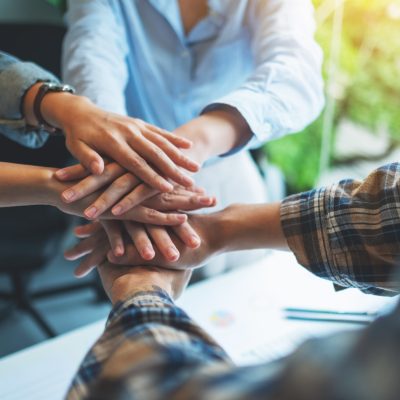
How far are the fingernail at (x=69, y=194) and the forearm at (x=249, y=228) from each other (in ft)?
0.88

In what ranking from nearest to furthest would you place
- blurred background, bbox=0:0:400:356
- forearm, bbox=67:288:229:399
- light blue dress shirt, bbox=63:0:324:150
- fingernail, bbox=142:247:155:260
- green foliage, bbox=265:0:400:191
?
forearm, bbox=67:288:229:399, fingernail, bbox=142:247:155:260, light blue dress shirt, bbox=63:0:324:150, blurred background, bbox=0:0:400:356, green foliage, bbox=265:0:400:191

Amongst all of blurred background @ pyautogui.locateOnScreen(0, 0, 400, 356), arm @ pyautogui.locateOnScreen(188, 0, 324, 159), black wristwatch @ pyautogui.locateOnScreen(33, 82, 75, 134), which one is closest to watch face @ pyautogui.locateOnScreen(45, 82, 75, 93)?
black wristwatch @ pyautogui.locateOnScreen(33, 82, 75, 134)

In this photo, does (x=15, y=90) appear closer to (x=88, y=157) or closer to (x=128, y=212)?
(x=88, y=157)

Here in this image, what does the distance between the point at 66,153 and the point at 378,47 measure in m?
1.39

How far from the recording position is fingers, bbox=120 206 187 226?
40.3 inches

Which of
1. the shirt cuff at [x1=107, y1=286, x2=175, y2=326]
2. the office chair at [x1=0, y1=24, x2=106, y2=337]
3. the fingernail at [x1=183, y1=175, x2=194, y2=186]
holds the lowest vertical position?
the office chair at [x1=0, y1=24, x2=106, y2=337]

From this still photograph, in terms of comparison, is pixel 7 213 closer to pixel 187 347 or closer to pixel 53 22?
pixel 53 22

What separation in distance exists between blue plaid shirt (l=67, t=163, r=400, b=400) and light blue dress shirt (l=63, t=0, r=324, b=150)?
30 centimetres

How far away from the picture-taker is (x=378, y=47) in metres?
2.39

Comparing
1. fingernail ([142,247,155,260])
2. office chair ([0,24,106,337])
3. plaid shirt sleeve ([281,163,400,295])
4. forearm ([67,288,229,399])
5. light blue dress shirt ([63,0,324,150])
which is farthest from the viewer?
office chair ([0,24,106,337])

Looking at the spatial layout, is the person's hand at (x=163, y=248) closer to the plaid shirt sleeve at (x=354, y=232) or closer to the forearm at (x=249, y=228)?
the forearm at (x=249, y=228)

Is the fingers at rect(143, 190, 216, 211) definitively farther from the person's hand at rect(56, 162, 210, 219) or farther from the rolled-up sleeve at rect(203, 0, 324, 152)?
the rolled-up sleeve at rect(203, 0, 324, 152)

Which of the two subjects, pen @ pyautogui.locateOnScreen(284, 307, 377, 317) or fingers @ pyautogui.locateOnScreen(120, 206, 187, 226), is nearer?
fingers @ pyautogui.locateOnScreen(120, 206, 187, 226)

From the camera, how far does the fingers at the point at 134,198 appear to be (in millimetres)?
995
